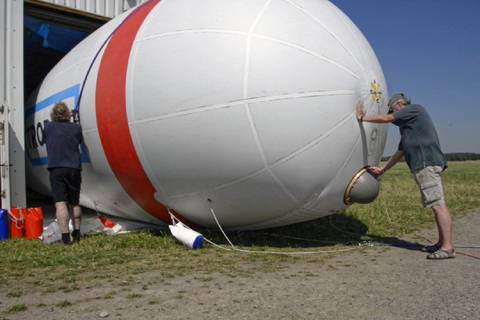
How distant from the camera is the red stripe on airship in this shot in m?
5.43

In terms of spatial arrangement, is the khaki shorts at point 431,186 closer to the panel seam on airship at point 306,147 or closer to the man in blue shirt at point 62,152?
the panel seam on airship at point 306,147

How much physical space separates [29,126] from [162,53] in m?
4.09

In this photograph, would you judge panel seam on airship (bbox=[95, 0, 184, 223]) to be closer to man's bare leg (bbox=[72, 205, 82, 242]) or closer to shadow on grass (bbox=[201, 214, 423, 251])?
man's bare leg (bbox=[72, 205, 82, 242])

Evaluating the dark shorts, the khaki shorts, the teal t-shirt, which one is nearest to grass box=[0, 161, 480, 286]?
the dark shorts

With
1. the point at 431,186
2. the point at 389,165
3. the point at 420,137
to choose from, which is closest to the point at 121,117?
the point at 389,165

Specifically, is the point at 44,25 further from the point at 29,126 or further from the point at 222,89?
the point at 222,89

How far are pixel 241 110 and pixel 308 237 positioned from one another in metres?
2.41

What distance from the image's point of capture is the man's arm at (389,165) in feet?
17.7

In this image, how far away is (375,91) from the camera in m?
→ 5.27

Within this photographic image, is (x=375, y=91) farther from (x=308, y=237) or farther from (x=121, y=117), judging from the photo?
(x=121, y=117)

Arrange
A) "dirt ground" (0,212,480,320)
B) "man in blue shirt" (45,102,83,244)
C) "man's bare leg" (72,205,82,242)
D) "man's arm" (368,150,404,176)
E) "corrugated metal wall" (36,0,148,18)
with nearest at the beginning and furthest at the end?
"dirt ground" (0,212,480,320) → "man's arm" (368,150,404,176) → "man in blue shirt" (45,102,83,244) → "man's bare leg" (72,205,82,242) → "corrugated metal wall" (36,0,148,18)

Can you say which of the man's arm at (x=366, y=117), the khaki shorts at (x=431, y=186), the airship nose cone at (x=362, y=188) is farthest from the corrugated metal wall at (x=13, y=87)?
the khaki shorts at (x=431, y=186)

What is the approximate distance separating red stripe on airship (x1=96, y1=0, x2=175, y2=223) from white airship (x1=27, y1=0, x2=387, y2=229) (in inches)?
0.7

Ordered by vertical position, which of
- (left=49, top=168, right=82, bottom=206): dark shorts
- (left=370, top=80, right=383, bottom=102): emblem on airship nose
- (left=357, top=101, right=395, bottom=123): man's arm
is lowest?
(left=49, top=168, right=82, bottom=206): dark shorts
